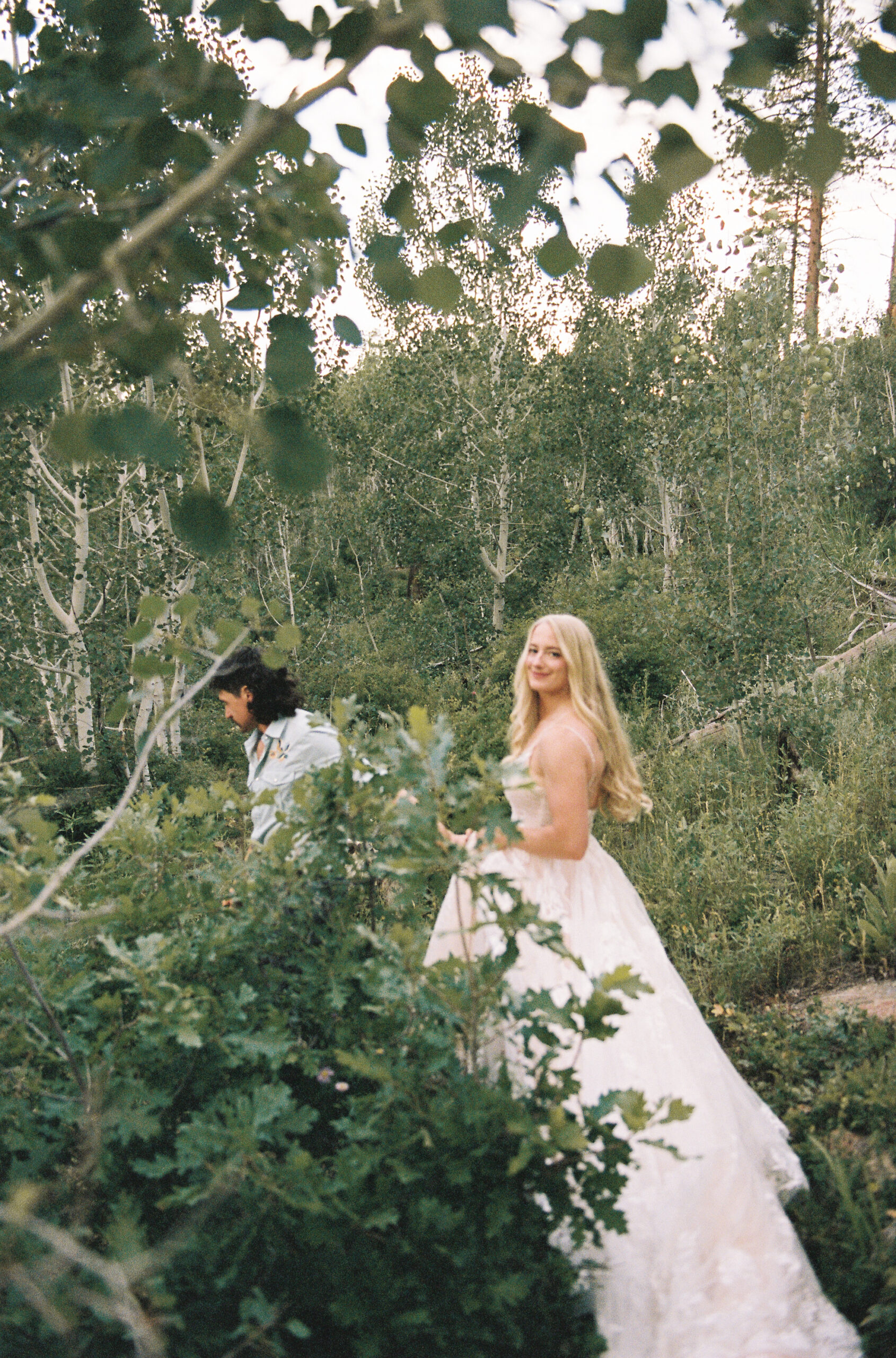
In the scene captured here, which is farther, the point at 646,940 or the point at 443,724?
the point at 646,940

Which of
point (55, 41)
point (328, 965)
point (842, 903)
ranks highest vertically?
point (55, 41)

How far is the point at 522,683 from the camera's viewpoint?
10.1 feet

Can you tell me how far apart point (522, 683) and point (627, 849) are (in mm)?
Answer: 2426

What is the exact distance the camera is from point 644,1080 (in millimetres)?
2447

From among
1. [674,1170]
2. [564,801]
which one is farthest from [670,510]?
[674,1170]

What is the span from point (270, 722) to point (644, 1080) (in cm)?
216

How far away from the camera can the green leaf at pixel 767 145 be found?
3.80 feet

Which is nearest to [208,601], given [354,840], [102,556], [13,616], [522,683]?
[102,556]

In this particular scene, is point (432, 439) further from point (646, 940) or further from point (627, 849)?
point (646, 940)

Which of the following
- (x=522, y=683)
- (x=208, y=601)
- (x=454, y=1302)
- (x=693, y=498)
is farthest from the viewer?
(x=208, y=601)

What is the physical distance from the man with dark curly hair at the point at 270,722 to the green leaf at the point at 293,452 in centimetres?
258

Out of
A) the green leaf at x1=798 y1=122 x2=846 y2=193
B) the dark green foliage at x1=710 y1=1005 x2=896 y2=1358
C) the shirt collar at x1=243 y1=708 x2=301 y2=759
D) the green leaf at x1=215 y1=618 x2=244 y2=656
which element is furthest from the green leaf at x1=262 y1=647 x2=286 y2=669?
the dark green foliage at x1=710 y1=1005 x2=896 y2=1358

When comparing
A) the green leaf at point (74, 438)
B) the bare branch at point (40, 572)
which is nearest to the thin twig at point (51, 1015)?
the green leaf at point (74, 438)

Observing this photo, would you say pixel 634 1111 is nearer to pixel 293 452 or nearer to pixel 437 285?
pixel 293 452
